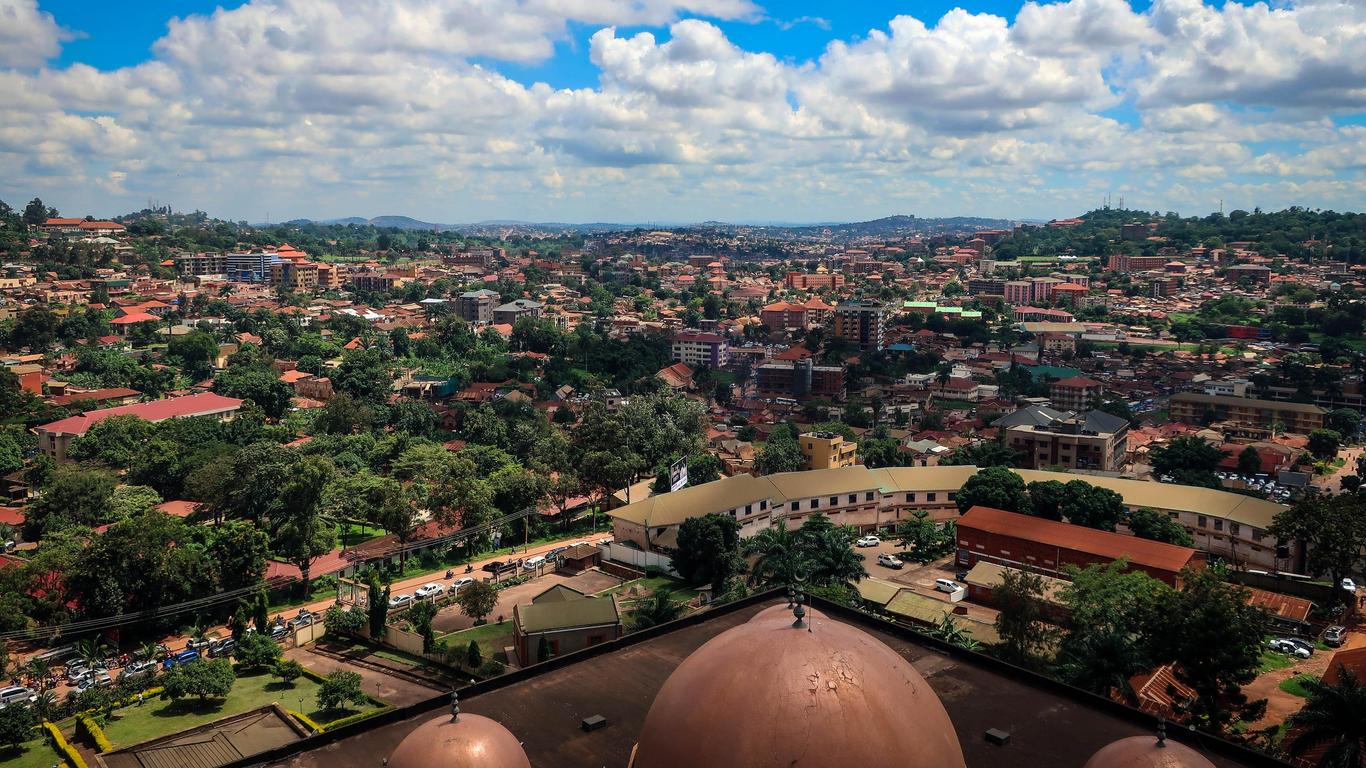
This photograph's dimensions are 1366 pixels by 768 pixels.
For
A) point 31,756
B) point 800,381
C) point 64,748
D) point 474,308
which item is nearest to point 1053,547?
point 64,748

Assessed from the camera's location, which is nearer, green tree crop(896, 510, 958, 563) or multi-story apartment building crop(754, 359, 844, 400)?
green tree crop(896, 510, 958, 563)

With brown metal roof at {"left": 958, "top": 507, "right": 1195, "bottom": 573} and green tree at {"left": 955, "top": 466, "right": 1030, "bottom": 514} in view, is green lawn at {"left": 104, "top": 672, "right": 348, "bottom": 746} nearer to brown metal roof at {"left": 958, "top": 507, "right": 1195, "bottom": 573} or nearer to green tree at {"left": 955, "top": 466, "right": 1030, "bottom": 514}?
brown metal roof at {"left": 958, "top": 507, "right": 1195, "bottom": 573}

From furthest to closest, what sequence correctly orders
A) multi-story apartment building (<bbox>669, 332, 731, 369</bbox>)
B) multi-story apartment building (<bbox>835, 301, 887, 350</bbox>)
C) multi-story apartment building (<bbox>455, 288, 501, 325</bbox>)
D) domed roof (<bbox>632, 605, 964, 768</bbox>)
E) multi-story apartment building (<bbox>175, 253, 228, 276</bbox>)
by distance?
multi-story apartment building (<bbox>175, 253, 228, 276</bbox>), multi-story apartment building (<bbox>455, 288, 501, 325</bbox>), multi-story apartment building (<bbox>835, 301, 887, 350</bbox>), multi-story apartment building (<bbox>669, 332, 731, 369</bbox>), domed roof (<bbox>632, 605, 964, 768</bbox>)

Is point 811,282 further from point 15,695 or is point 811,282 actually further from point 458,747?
point 458,747

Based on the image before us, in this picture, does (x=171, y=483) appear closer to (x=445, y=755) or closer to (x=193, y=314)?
(x=445, y=755)

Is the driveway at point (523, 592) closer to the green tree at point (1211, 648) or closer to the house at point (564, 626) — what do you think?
the house at point (564, 626)

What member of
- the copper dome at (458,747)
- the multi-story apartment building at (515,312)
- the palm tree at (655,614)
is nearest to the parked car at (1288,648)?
the palm tree at (655,614)

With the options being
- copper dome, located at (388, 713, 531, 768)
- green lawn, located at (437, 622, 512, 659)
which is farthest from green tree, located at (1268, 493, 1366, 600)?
A: copper dome, located at (388, 713, 531, 768)

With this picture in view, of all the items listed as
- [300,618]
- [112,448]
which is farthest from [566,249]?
[300,618]
